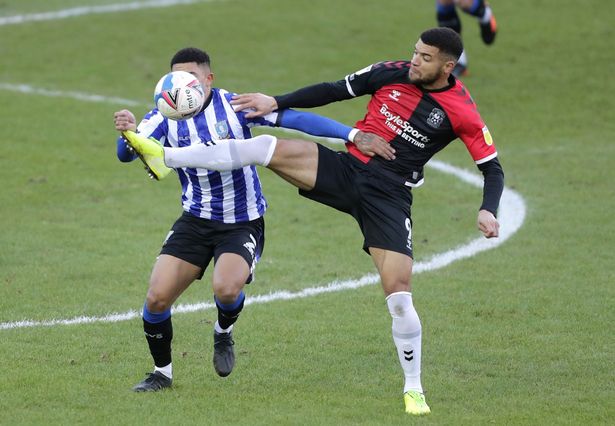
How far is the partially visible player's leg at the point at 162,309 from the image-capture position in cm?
755

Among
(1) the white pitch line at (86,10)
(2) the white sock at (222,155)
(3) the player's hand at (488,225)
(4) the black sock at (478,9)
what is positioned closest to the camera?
(3) the player's hand at (488,225)

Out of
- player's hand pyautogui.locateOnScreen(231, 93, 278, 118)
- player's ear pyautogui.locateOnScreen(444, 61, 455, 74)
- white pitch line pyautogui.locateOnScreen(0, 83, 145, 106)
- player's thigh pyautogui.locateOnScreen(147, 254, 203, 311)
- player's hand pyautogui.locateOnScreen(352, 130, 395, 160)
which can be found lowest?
white pitch line pyautogui.locateOnScreen(0, 83, 145, 106)

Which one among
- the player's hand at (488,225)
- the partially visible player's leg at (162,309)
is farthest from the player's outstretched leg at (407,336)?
the partially visible player's leg at (162,309)

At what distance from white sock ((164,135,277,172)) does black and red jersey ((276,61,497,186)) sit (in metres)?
0.44

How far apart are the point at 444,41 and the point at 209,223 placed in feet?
6.63

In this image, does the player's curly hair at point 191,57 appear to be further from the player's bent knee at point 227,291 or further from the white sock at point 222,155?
the player's bent knee at point 227,291

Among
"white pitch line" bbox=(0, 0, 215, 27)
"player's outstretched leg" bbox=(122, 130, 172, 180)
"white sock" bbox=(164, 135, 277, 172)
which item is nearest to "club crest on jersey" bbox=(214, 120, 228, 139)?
"white sock" bbox=(164, 135, 277, 172)

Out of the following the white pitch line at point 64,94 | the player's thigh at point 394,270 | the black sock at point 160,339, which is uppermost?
the player's thigh at point 394,270

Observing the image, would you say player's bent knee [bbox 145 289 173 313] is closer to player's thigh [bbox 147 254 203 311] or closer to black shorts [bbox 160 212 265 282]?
player's thigh [bbox 147 254 203 311]

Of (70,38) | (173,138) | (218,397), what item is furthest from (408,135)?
(70,38)

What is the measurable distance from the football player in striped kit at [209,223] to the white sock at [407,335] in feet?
3.41

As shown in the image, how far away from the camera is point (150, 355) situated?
8445mm

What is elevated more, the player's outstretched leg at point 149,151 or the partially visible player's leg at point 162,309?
the player's outstretched leg at point 149,151

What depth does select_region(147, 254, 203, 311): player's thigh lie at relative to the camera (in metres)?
7.54
